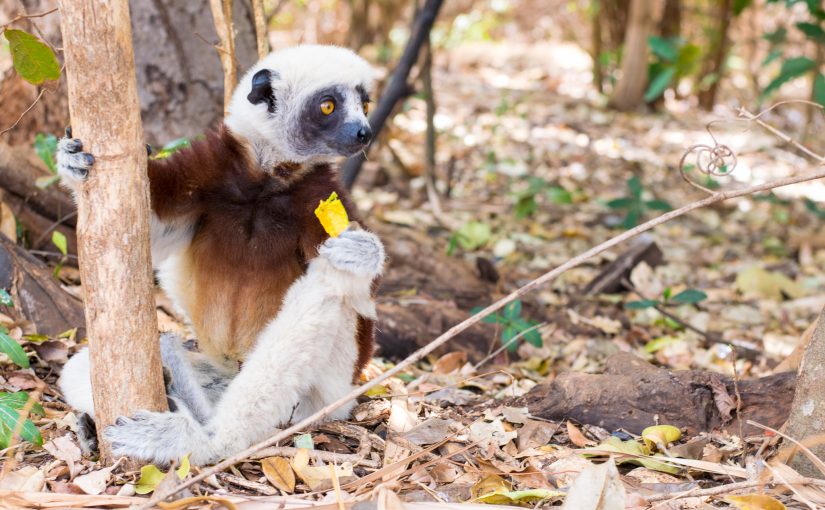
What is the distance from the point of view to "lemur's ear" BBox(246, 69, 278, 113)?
358cm

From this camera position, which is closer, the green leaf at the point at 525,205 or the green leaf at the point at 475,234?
the green leaf at the point at 475,234

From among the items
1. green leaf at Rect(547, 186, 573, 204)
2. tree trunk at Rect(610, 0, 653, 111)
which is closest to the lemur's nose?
green leaf at Rect(547, 186, 573, 204)

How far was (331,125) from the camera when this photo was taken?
3695mm

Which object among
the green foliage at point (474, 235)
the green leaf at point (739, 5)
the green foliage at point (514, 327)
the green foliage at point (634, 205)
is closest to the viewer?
the green foliage at point (514, 327)

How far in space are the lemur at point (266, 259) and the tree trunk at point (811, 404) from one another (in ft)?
5.17

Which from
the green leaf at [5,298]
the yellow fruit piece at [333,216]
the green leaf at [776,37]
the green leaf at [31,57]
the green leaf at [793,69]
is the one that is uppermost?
the green leaf at [31,57]

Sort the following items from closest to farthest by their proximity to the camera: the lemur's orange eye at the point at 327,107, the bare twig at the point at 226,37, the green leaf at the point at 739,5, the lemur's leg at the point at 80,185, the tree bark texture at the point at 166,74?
the lemur's leg at the point at 80,185, the lemur's orange eye at the point at 327,107, the bare twig at the point at 226,37, the tree bark texture at the point at 166,74, the green leaf at the point at 739,5

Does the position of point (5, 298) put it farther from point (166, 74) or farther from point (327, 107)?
point (166, 74)

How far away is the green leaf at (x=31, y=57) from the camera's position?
118 inches

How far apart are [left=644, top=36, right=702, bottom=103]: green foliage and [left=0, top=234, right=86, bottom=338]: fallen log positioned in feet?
22.1

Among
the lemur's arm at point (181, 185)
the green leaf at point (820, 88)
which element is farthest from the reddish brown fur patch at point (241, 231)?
the green leaf at point (820, 88)

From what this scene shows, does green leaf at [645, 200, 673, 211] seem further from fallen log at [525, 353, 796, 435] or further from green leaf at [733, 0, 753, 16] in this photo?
green leaf at [733, 0, 753, 16]

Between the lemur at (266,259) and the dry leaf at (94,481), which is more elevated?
the lemur at (266,259)

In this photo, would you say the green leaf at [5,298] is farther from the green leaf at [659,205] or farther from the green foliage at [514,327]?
the green leaf at [659,205]
